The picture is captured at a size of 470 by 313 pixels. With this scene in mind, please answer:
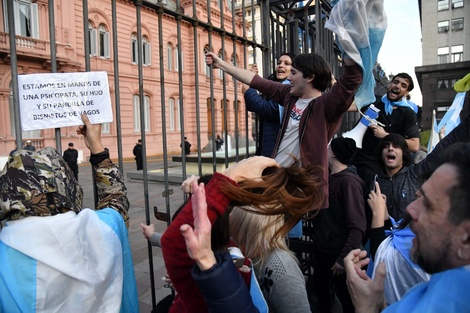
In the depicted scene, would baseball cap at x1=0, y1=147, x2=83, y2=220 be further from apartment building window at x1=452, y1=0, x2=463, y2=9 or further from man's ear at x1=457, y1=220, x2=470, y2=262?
apartment building window at x1=452, y1=0, x2=463, y2=9

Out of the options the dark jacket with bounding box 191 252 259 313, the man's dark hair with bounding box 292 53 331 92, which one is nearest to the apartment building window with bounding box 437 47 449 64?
the man's dark hair with bounding box 292 53 331 92

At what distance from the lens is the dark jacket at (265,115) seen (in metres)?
3.01

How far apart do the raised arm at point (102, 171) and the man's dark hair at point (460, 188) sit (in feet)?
4.88

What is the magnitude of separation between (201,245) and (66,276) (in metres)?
0.70

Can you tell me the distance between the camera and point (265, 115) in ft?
9.98

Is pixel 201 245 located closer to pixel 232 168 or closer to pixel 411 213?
pixel 232 168

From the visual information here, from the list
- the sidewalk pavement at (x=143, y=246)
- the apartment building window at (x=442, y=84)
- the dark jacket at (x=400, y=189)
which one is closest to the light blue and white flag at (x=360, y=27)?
the dark jacket at (x=400, y=189)

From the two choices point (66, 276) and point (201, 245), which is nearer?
point (201, 245)

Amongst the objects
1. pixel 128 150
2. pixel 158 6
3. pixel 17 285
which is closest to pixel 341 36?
pixel 158 6

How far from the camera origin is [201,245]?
109 cm

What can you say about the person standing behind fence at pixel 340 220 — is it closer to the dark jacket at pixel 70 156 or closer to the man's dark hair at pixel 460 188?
the man's dark hair at pixel 460 188

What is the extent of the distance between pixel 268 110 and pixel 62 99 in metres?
1.65

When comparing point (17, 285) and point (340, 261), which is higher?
point (17, 285)

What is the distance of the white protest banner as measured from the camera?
1.75 meters
